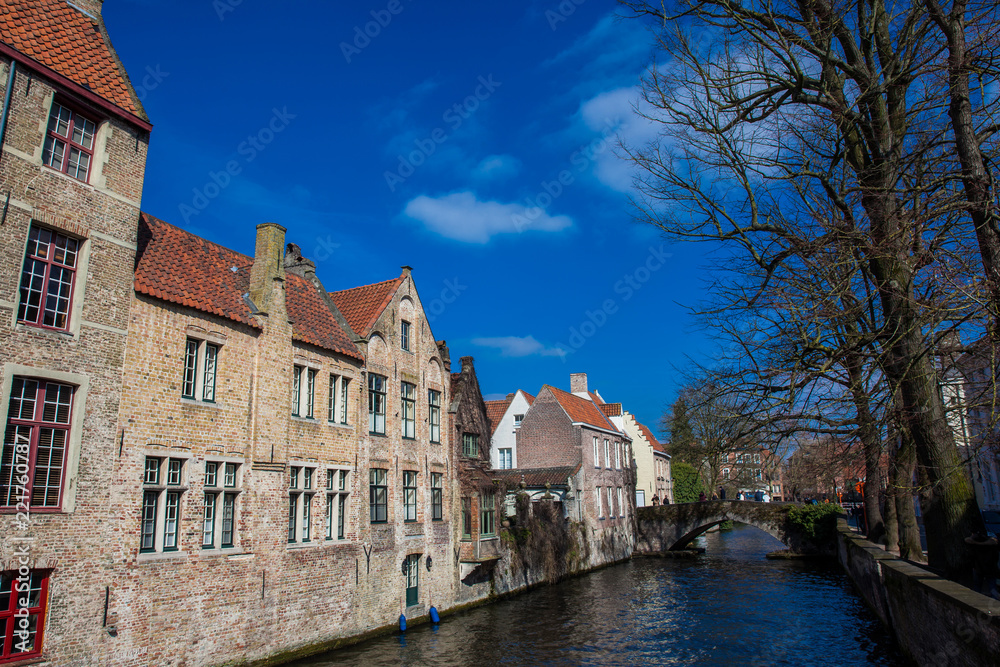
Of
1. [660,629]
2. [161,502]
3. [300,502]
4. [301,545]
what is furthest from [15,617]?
[660,629]

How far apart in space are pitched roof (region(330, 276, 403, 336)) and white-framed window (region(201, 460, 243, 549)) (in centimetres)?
666

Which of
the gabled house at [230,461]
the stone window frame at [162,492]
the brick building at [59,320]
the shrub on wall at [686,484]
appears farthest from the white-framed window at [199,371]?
the shrub on wall at [686,484]

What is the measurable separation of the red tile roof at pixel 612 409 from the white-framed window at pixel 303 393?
125 ft

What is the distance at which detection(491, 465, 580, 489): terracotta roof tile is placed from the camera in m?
37.0

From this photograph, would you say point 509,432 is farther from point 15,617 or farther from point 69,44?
point 69,44

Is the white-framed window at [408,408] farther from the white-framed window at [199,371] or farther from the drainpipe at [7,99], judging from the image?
the drainpipe at [7,99]

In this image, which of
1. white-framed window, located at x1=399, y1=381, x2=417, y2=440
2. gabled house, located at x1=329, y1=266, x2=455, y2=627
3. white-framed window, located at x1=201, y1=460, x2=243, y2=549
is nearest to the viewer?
white-framed window, located at x1=201, y1=460, x2=243, y2=549

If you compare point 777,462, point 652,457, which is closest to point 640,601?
point 777,462

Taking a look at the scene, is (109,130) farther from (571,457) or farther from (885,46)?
(571,457)

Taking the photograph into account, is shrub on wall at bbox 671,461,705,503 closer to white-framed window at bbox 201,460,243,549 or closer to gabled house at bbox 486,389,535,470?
gabled house at bbox 486,389,535,470

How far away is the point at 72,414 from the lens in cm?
1255

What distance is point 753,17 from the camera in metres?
10.1

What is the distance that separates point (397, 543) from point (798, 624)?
12.9m

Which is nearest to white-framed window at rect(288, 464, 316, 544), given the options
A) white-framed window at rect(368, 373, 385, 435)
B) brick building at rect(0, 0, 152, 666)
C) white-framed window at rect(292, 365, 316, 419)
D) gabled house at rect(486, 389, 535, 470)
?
white-framed window at rect(292, 365, 316, 419)
